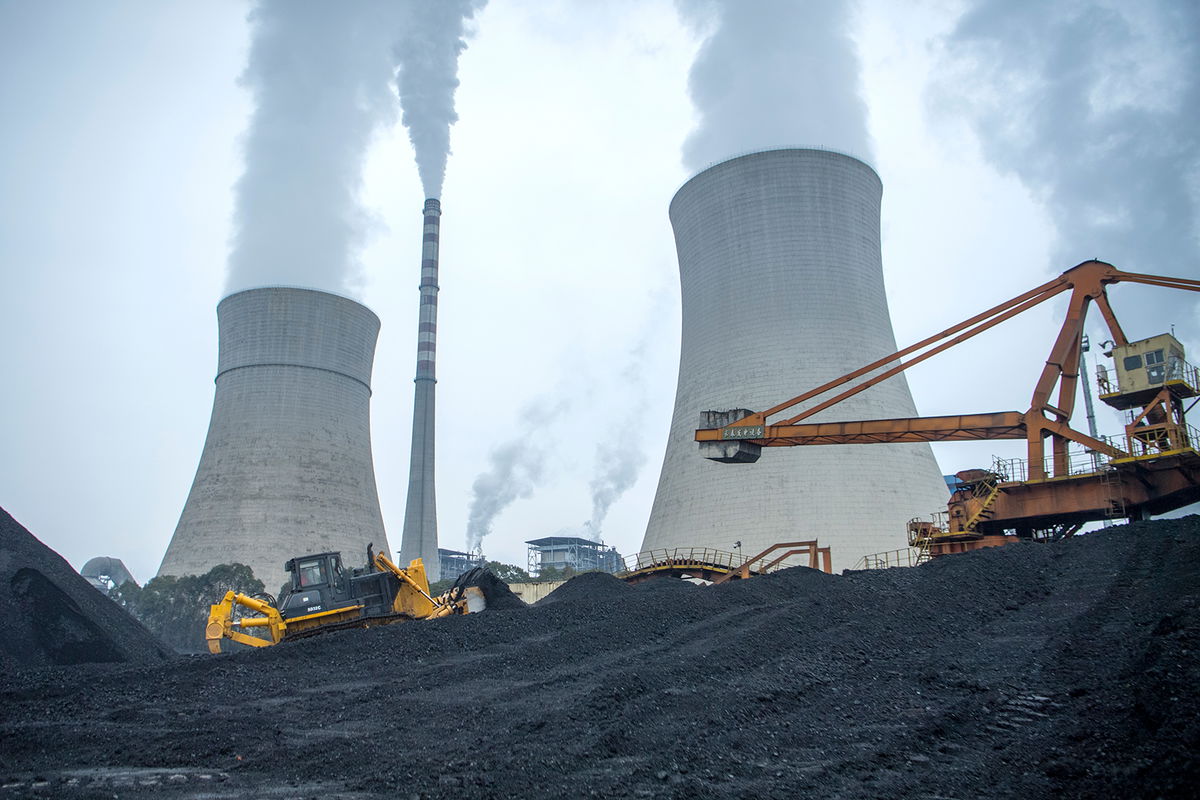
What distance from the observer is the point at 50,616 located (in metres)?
9.76

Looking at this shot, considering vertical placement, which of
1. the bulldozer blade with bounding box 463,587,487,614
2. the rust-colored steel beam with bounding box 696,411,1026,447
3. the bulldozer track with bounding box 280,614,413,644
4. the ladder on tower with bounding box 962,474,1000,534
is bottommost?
the bulldozer track with bounding box 280,614,413,644

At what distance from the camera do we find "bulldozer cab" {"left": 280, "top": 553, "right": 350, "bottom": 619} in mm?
10344

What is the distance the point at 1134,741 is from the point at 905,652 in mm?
3248

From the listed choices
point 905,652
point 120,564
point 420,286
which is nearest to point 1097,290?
point 905,652

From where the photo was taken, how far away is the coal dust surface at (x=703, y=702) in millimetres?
3965

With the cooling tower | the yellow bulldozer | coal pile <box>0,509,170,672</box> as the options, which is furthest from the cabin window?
the cooling tower

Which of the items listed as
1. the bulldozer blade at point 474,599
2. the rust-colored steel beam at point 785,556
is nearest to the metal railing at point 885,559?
the rust-colored steel beam at point 785,556

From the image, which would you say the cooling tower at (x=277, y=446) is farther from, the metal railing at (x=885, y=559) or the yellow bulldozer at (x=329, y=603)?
the metal railing at (x=885, y=559)

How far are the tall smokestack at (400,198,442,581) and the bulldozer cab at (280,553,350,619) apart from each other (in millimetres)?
23041

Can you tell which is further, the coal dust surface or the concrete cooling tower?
the concrete cooling tower

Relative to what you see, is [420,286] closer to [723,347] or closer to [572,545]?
[723,347]

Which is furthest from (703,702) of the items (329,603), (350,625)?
(329,603)

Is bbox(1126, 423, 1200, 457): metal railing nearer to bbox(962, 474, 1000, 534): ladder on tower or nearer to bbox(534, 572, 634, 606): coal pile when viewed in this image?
bbox(962, 474, 1000, 534): ladder on tower

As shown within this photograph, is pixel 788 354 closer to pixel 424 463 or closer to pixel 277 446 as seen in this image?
pixel 277 446
